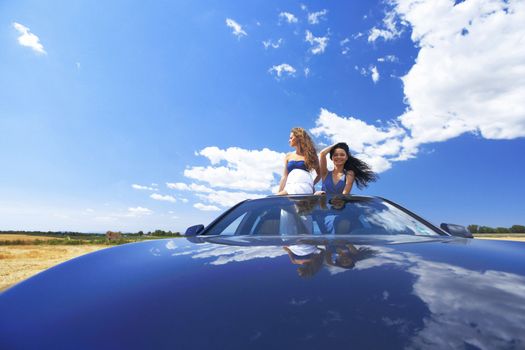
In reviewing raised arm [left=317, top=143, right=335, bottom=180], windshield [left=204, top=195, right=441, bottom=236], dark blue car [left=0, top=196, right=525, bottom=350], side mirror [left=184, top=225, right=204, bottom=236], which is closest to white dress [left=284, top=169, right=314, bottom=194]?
raised arm [left=317, top=143, right=335, bottom=180]

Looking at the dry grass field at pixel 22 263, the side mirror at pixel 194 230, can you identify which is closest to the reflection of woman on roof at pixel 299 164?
the side mirror at pixel 194 230

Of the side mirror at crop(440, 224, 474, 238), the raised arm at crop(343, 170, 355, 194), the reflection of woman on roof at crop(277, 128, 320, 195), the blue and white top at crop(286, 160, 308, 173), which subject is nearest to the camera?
the side mirror at crop(440, 224, 474, 238)

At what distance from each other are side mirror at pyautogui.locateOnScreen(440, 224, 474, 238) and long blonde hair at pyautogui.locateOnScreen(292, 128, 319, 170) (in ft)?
9.11

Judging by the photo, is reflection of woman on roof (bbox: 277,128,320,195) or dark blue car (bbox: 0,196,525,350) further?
reflection of woman on roof (bbox: 277,128,320,195)

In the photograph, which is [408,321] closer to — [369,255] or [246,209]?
[369,255]

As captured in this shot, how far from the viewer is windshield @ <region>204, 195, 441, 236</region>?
8.10ft

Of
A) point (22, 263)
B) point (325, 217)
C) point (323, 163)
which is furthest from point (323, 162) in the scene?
point (22, 263)

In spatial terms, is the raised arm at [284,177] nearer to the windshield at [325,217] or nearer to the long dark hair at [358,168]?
the long dark hair at [358,168]

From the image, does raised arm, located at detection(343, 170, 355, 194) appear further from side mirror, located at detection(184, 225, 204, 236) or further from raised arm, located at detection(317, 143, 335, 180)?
side mirror, located at detection(184, 225, 204, 236)

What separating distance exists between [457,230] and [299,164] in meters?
2.89

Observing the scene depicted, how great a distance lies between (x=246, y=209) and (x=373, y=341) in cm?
219

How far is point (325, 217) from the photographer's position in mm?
2691

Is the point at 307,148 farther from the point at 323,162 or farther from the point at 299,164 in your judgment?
the point at 323,162

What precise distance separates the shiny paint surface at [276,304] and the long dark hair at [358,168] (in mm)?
4109
